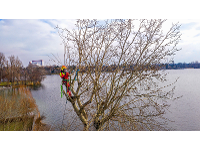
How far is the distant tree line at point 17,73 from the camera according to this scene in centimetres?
2608

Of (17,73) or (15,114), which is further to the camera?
(17,73)

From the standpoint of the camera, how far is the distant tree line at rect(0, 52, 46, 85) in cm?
2608

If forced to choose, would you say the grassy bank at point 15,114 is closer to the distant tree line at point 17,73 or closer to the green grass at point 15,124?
the green grass at point 15,124

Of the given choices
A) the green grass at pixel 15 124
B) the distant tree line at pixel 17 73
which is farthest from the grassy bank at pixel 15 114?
the distant tree line at pixel 17 73

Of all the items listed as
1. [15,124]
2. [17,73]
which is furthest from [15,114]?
[17,73]

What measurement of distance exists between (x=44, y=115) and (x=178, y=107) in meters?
10.2

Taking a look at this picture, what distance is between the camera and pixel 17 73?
2670 centimetres

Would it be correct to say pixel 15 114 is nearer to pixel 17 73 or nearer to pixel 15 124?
pixel 15 124

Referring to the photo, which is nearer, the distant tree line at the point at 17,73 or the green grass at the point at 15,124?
the green grass at the point at 15,124

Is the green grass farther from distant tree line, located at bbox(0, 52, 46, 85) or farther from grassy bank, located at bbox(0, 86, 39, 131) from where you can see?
distant tree line, located at bbox(0, 52, 46, 85)

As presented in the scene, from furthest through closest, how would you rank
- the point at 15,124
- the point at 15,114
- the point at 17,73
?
the point at 17,73, the point at 15,114, the point at 15,124

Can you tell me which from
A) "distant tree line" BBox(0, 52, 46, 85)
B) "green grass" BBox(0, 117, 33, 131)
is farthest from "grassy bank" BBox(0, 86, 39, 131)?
"distant tree line" BBox(0, 52, 46, 85)

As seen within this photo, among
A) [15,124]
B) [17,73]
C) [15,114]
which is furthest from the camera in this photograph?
[17,73]

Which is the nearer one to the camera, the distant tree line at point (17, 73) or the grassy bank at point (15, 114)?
the grassy bank at point (15, 114)
